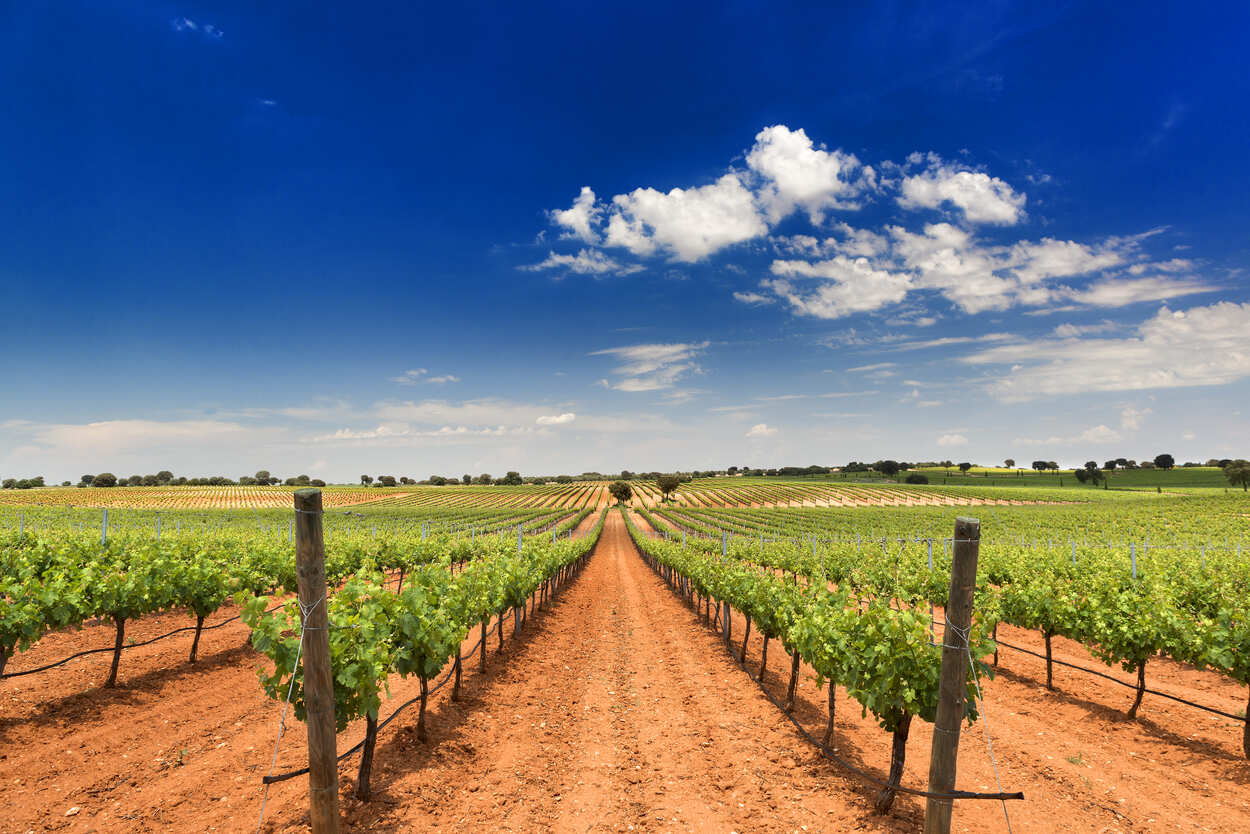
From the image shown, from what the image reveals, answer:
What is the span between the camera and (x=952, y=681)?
16.4 ft

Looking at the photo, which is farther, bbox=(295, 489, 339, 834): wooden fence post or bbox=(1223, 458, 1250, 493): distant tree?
bbox=(1223, 458, 1250, 493): distant tree

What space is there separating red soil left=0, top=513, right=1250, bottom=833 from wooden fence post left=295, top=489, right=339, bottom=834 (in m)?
1.38

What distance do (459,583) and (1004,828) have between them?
28.9ft

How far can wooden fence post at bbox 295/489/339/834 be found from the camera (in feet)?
15.9

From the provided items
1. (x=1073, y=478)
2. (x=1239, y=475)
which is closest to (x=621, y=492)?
(x=1239, y=475)

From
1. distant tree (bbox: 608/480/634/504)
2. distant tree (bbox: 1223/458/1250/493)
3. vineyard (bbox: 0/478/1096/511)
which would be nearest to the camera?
vineyard (bbox: 0/478/1096/511)

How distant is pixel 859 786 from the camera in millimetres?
7215

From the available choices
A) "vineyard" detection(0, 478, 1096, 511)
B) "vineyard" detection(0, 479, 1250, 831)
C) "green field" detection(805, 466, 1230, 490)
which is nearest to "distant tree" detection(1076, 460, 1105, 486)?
"green field" detection(805, 466, 1230, 490)

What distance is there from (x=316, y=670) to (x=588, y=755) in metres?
5.05

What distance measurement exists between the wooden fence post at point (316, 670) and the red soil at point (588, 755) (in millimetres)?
1383

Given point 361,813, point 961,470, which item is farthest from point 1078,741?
point 961,470

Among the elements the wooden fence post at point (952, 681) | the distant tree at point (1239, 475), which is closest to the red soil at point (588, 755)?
the wooden fence post at point (952, 681)

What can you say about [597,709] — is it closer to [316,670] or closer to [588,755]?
[588,755]

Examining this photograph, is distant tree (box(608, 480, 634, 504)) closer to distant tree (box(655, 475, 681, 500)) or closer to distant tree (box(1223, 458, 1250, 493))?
distant tree (box(655, 475, 681, 500))
